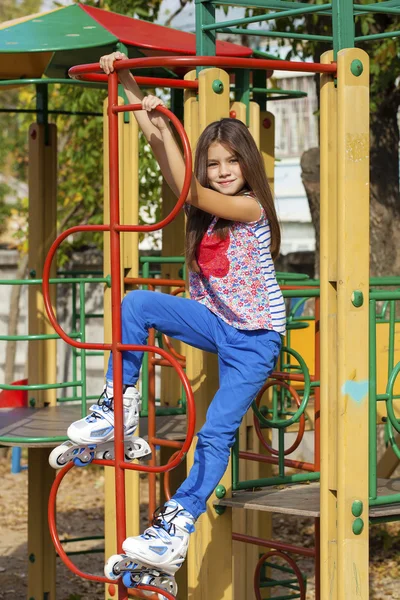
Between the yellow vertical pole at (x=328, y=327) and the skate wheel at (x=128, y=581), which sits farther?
the yellow vertical pole at (x=328, y=327)

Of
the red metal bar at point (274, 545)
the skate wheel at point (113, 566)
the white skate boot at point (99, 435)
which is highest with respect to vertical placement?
the white skate boot at point (99, 435)

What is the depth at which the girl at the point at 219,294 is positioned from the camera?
3855mm

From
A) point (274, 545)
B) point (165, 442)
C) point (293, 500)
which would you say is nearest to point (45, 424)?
point (165, 442)

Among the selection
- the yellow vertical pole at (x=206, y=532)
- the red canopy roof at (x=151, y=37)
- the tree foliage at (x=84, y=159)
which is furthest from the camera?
the tree foliage at (x=84, y=159)

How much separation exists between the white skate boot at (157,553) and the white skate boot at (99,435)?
0.94 feet

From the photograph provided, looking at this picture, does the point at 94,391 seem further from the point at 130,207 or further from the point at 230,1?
the point at 230,1

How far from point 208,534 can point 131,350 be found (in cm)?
99

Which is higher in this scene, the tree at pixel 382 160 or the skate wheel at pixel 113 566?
the tree at pixel 382 160

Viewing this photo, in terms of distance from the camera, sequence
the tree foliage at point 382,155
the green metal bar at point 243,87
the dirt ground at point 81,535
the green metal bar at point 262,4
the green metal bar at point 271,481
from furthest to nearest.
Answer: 1. the tree foliage at point 382,155
2. the dirt ground at point 81,535
3. the green metal bar at point 243,87
4. the green metal bar at point 262,4
5. the green metal bar at point 271,481

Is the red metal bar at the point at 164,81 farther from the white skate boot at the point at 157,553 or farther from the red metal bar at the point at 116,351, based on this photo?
the white skate boot at the point at 157,553

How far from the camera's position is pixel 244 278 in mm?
4020

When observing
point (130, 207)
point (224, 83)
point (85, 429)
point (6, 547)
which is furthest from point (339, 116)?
point (6, 547)

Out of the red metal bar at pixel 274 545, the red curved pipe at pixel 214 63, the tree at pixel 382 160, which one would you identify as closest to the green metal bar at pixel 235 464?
the red metal bar at pixel 274 545

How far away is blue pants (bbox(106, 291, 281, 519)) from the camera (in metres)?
3.85
